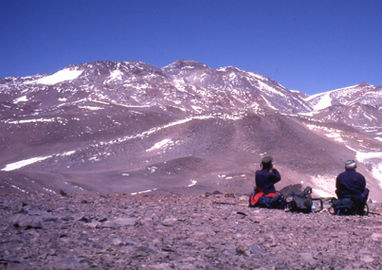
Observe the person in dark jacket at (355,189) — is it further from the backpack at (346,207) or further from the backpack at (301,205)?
the backpack at (301,205)

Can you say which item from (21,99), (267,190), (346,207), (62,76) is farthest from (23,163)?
(62,76)

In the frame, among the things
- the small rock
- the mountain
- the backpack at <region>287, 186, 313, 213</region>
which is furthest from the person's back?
the mountain

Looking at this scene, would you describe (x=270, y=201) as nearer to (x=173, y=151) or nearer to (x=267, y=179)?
(x=267, y=179)

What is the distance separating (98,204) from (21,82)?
142m

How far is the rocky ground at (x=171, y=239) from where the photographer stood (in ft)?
12.3

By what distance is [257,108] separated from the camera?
4647cm

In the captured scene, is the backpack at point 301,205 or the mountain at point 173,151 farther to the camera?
the mountain at point 173,151

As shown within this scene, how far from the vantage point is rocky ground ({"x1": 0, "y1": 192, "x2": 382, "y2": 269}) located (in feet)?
12.3

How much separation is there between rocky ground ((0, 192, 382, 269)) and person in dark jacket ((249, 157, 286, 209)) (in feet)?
4.49

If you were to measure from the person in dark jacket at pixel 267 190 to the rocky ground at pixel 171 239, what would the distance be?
1369 millimetres

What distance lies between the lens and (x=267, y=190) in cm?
809

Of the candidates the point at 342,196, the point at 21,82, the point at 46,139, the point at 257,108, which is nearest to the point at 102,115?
the point at 46,139

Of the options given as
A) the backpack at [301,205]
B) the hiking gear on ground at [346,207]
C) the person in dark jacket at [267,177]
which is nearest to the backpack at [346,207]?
the hiking gear on ground at [346,207]

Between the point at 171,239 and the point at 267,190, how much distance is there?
3.84m
